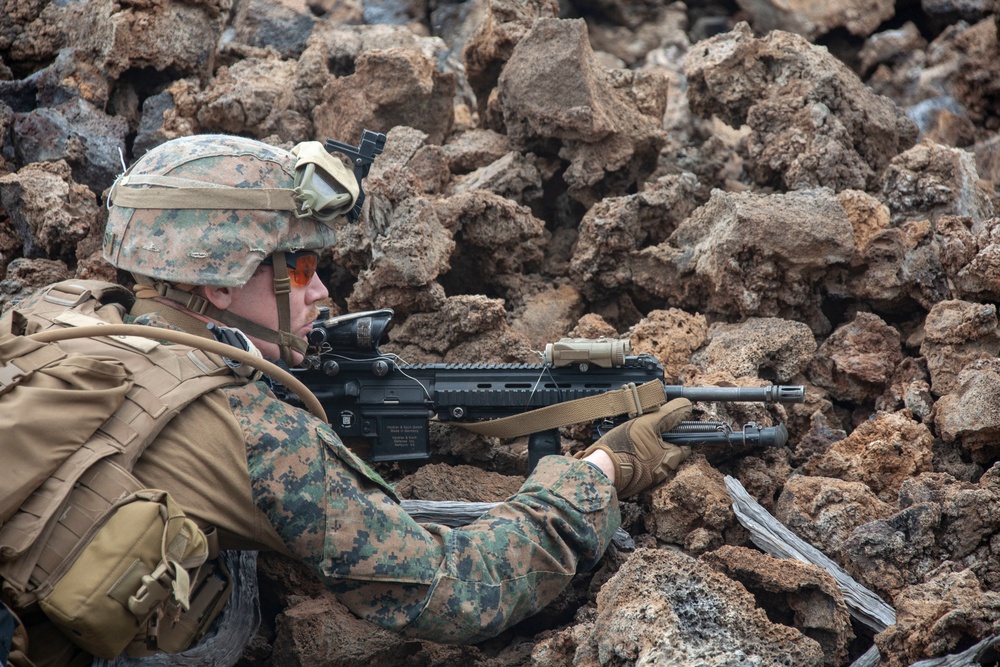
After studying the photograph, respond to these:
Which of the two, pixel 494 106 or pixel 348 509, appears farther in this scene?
pixel 494 106

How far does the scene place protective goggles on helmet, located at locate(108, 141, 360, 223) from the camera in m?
3.58

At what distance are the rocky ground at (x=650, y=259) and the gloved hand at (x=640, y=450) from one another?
0.46ft

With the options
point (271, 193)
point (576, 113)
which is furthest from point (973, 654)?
point (576, 113)

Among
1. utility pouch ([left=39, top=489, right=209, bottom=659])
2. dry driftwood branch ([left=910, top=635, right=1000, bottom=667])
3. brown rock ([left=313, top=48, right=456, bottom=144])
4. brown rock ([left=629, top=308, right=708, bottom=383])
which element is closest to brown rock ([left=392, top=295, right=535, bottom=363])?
brown rock ([left=629, top=308, right=708, bottom=383])

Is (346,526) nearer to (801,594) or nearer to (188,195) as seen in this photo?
(188,195)

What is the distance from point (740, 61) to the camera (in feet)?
20.8

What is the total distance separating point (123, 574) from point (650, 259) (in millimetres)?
3569

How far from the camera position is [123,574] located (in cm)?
290

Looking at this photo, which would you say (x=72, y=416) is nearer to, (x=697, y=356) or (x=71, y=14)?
(x=697, y=356)

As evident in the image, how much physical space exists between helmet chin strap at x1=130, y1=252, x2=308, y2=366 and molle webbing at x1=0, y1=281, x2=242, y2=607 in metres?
0.27

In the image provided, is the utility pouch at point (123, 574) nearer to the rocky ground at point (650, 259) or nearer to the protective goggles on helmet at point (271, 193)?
the rocky ground at point (650, 259)

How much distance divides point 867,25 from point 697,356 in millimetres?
5753

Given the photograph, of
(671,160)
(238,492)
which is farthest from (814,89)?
(238,492)

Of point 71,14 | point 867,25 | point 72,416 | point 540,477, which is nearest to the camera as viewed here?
point 72,416
